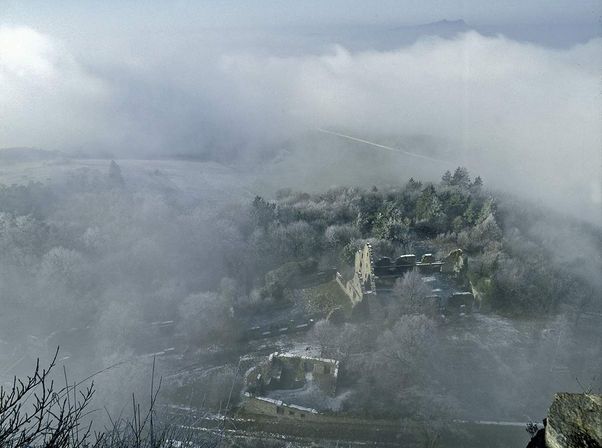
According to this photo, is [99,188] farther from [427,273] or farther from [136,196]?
[427,273]

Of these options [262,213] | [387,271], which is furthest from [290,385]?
[262,213]

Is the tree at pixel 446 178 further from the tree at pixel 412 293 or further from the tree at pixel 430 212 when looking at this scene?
the tree at pixel 412 293

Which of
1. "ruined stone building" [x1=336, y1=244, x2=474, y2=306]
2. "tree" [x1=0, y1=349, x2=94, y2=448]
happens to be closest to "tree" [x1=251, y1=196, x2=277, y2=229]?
"ruined stone building" [x1=336, y1=244, x2=474, y2=306]

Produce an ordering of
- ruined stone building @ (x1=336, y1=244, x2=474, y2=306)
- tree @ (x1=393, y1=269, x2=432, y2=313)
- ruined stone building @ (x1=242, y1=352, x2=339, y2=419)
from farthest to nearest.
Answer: ruined stone building @ (x1=336, y1=244, x2=474, y2=306) → tree @ (x1=393, y1=269, x2=432, y2=313) → ruined stone building @ (x1=242, y1=352, x2=339, y2=419)

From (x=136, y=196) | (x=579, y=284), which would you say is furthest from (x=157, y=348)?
(x=579, y=284)

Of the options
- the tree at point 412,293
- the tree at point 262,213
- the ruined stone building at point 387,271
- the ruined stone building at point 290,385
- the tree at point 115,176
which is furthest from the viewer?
the tree at point 115,176

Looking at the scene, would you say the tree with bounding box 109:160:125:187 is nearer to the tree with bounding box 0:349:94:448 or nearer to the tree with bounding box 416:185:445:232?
the tree with bounding box 416:185:445:232

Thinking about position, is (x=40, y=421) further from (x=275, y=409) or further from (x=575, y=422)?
(x=275, y=409)

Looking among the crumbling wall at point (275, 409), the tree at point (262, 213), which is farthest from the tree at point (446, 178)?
the crumbling wall at point (275, 409)
